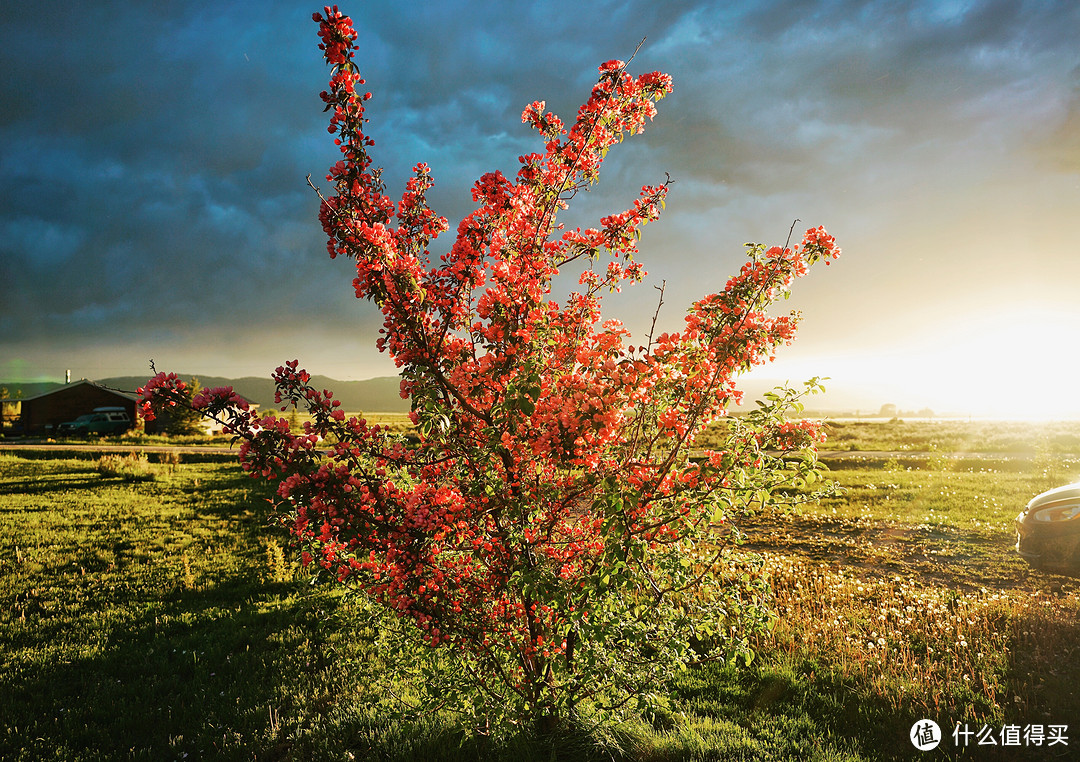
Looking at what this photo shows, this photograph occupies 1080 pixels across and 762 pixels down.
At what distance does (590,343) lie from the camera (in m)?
4.14

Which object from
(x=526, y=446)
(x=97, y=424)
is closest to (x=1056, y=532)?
(x=526, y=446)

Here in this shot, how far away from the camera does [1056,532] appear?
8609 mm

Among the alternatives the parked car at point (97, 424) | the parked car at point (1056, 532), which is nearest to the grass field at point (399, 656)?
the parked car at point (1056, 532)

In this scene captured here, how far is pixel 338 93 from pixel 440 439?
2.61 metres

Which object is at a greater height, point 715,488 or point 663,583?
point 715,488

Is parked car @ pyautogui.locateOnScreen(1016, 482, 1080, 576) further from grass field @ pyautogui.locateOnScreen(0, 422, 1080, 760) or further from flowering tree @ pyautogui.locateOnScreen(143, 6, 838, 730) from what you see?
flowering tree @ pyautogui.locateOnScreen(143, 6, 838, 730)

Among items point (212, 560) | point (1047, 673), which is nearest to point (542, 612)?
point (1047, 673)

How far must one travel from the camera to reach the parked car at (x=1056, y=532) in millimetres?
8570

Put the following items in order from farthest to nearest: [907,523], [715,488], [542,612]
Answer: [907,523] < [542,612] < [715,488]

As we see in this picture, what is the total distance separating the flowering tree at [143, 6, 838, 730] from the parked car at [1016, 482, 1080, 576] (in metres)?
7.92

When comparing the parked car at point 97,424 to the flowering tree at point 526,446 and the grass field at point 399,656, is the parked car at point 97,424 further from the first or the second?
the flowering tree at point 526,446

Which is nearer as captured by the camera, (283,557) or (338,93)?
(338,93)

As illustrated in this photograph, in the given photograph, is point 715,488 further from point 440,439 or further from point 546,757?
point 546,757

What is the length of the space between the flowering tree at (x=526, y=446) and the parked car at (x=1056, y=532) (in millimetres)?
7921
